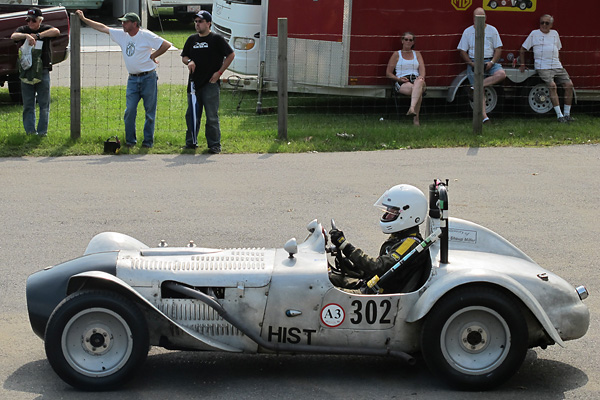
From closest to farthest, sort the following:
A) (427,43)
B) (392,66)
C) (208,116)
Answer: (208,116), (392,66), (427,43)

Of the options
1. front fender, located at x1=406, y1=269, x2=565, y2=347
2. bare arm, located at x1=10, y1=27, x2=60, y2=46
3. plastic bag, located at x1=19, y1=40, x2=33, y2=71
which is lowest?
front fender, located at x1=406, y1=269, x2=565, y2=347

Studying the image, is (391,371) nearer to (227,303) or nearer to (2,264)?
(227,303)

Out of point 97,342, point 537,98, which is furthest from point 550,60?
point 97,342

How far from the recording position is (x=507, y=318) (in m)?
5.19

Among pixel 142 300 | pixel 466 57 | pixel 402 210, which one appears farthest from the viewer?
pixel 466 57

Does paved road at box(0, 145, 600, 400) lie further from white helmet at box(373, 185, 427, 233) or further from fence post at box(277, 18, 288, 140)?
fence post at box(277, 18, 288, 140)

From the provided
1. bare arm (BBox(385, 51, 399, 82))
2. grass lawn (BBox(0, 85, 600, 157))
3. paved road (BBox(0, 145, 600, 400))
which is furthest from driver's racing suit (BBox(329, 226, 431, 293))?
bare arm (BBox(385, 51, 399, 82))

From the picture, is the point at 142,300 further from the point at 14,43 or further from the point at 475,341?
the point at 14,43

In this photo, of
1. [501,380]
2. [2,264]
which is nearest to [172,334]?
[501,380]

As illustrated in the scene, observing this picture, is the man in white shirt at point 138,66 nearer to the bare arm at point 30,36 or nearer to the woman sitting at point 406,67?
the bare arm at point 30,36

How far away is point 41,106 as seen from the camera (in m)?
13.1

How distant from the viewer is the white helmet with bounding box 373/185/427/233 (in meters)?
5.68

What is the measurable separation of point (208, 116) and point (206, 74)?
0.59 meters

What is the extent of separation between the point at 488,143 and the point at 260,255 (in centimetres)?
809
